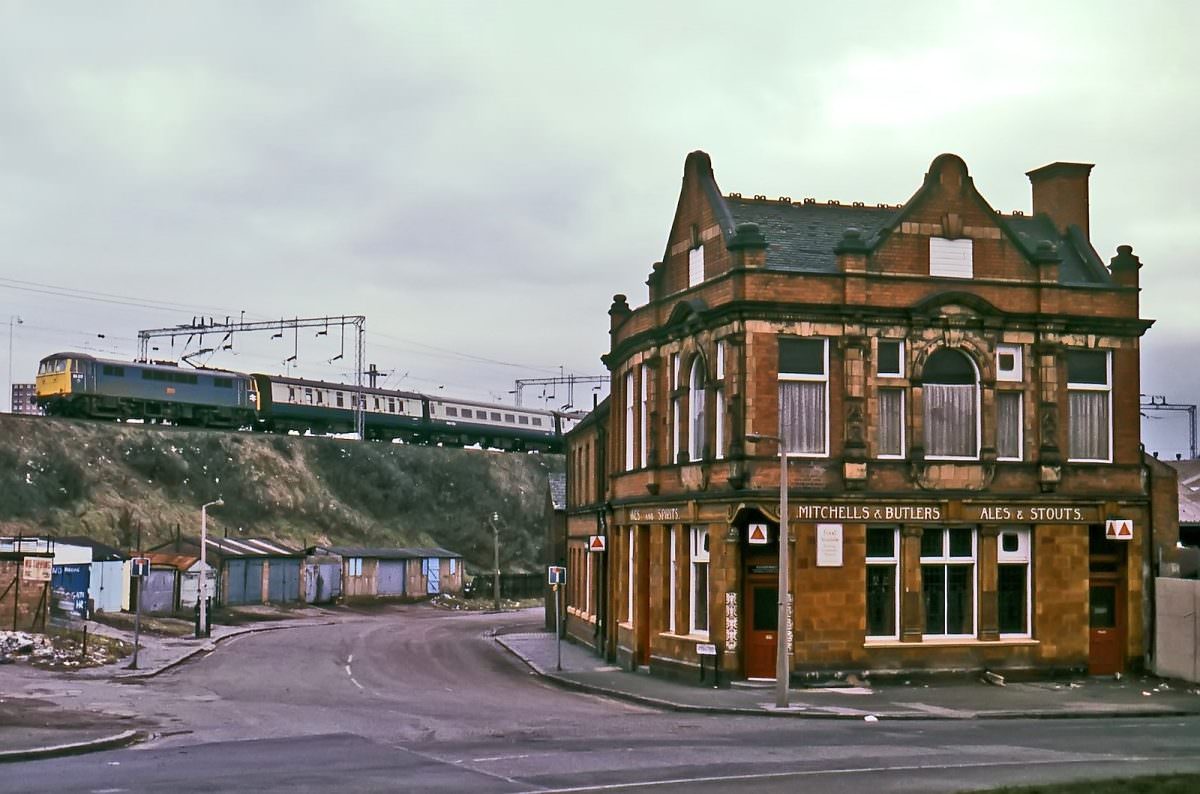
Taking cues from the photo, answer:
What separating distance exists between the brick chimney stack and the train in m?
63.2

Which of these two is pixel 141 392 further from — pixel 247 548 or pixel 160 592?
pixel 160 592

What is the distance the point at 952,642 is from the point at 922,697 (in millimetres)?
3556

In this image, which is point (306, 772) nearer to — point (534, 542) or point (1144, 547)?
point (1144, 547)

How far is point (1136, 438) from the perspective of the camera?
36594mm

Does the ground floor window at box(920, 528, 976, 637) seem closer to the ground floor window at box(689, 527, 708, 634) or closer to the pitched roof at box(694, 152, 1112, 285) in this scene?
the ground floor window at box(689, 527, 708, 634)

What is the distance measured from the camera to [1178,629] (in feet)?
115

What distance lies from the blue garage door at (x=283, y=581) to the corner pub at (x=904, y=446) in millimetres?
41468

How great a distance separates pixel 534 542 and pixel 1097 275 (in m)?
81.8

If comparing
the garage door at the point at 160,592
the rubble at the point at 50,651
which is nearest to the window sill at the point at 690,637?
the rubble at the point at 50,651

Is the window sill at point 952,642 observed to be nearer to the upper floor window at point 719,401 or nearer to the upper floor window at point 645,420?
the upper floor window at point 719,401

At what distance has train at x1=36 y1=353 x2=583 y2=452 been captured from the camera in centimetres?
8735

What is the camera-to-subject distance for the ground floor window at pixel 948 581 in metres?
34.8

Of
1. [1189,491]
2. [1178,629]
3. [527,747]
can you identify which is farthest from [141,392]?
[527,747]

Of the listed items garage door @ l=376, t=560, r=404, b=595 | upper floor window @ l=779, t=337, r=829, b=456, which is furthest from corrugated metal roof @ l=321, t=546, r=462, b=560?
upper floor window @ l=779, t=337, r=829, b=456
